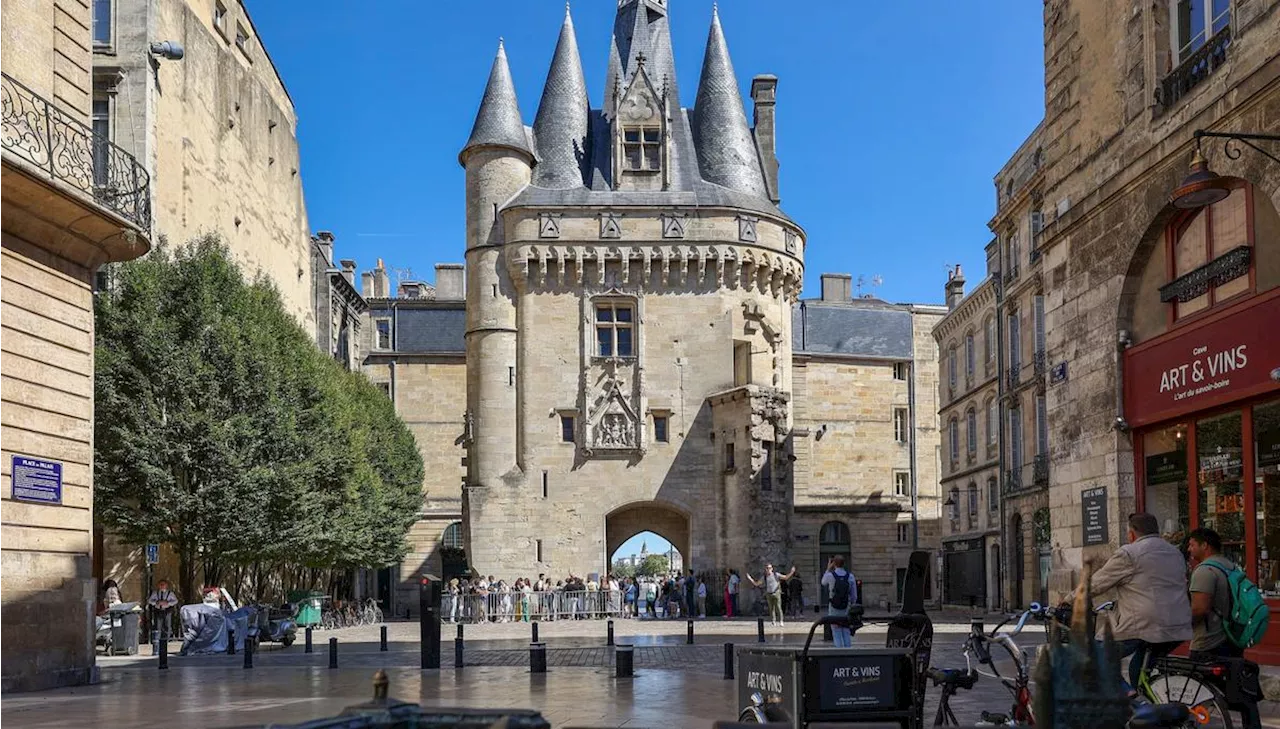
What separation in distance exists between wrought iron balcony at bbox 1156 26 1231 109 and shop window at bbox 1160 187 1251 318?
1065 mm

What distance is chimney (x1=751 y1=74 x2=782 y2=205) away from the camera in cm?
4791

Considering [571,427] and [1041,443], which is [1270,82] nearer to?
[1041,443]

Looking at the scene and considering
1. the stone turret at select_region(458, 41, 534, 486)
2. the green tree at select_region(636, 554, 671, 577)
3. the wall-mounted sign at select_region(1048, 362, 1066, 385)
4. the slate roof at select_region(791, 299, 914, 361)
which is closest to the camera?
the wall-mounted sign at select_region(1048, 362, 1066, 385)

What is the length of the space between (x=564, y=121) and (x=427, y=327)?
1496cm

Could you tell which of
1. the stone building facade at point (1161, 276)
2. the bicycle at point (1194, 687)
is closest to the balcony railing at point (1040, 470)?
the stone building facade at point (1161, 276)

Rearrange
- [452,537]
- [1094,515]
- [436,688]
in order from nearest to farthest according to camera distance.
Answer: [1094,515]
[436,688]
[452,537]

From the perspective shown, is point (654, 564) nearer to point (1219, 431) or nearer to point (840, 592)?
point (840, 592)

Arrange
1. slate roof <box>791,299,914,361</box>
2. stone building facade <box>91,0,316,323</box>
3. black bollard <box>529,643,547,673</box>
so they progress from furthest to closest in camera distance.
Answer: slate roof <box>791,299,914,361</box>
stone building facade <box>91,0,316,323</box>
black bollard <box>529,643,547,673</box>

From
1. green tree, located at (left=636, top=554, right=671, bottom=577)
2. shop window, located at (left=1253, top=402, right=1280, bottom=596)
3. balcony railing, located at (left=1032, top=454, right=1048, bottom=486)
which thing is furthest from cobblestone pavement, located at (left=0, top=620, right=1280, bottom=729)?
green tree, located at (left=636, top=554, right=671, bottom=577)

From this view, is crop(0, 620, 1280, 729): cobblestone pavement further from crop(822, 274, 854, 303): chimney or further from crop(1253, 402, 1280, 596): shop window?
crop(822, 274, 854, 303): chimney

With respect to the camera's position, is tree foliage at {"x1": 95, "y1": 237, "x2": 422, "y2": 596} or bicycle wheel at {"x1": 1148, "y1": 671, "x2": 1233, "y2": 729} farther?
tree foliage at {"x1": 95, "y1": 237, "x2": 422, "y2": 596}

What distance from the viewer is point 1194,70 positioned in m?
12.2

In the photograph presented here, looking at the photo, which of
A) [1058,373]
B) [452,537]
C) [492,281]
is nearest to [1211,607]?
[1058,373]

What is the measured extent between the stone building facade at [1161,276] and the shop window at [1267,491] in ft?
0.05
